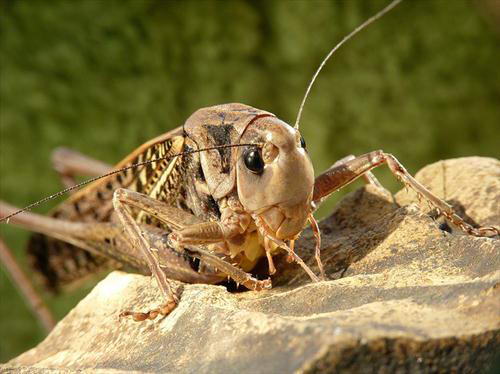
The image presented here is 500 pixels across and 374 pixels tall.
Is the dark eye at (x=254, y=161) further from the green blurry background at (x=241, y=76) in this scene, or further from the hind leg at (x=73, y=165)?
the green blurry background at (x=241, y=76)

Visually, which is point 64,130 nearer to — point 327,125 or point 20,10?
point 20,10

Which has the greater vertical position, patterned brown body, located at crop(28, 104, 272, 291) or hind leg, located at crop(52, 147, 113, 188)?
hind leg, located at crop(52, 147, 113, 188)

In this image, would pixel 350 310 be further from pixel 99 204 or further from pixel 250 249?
pixel 99 204

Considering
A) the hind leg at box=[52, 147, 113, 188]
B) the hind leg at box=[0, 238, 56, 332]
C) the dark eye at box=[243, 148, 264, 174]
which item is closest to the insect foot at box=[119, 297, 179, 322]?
the dark eye at box=[243, 148, 264, 174]

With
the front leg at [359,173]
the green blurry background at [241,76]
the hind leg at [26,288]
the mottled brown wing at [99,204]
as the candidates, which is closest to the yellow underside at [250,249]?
the front leg at [359,173]

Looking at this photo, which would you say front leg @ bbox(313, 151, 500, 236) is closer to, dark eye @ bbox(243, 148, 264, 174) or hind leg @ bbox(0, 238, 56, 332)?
dark eye @ bbox(243, 148, 264, 174)

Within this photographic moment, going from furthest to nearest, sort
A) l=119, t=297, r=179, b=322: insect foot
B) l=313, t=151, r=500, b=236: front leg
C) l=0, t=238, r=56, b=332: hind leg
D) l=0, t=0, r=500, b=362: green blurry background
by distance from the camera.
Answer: l=0, t=0, r=500, b=362: green blurry background → l=0, t=238, r=56, b=332: hind leg → l=313, t=151, r=500, b=236: front leg → l=119, t=297, r=179, b=322: insect foot

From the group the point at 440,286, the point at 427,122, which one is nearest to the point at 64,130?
the point at 427,122

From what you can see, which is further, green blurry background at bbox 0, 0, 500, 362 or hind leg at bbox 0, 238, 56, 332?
green blurry background at bbox 0, 0, 500, 362
